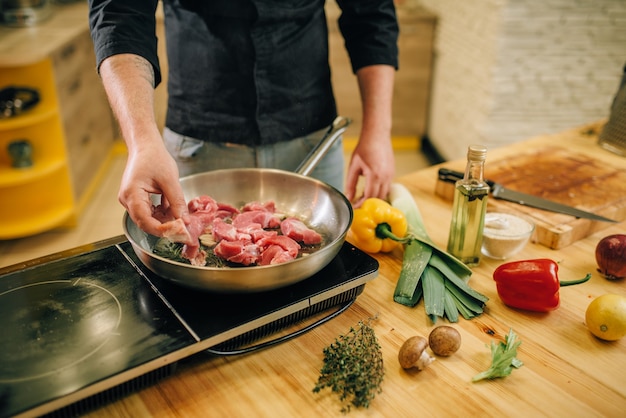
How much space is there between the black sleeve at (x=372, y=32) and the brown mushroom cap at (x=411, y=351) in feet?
3.30

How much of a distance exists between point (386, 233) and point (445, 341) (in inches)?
14.5

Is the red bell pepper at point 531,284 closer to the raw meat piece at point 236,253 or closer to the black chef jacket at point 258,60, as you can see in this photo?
the raw meat piece at point 236,253

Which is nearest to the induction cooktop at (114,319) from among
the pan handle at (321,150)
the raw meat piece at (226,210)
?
the raw meat piece at (226,210)

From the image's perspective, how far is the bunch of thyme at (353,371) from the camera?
A: 34.9 inches

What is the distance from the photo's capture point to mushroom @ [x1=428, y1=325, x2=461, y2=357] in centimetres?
98

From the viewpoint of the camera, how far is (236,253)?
109 centimetres

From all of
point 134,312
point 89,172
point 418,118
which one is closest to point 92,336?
point 134,312

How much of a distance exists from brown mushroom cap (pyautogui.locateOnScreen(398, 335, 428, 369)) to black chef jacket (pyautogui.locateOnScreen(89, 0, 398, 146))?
2.93ft

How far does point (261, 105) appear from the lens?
163cm

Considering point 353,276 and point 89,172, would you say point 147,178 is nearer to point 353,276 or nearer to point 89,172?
point 353,276

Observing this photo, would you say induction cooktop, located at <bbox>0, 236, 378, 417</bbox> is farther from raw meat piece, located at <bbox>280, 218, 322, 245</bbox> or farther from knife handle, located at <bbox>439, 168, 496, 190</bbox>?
knife handle, located at <bbox>439, 168, 496, 190</bbox>

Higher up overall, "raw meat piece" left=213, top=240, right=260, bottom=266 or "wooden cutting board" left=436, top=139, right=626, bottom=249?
"raw meat piece" left=213, top=240, right=260, bottom=266

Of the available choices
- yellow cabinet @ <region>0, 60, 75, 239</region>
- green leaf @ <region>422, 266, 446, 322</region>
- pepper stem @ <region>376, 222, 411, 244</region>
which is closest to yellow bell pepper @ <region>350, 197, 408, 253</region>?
pepper stem @ <region>376, 222, 411, 244</region>

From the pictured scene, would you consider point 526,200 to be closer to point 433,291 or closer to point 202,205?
point 433,291
